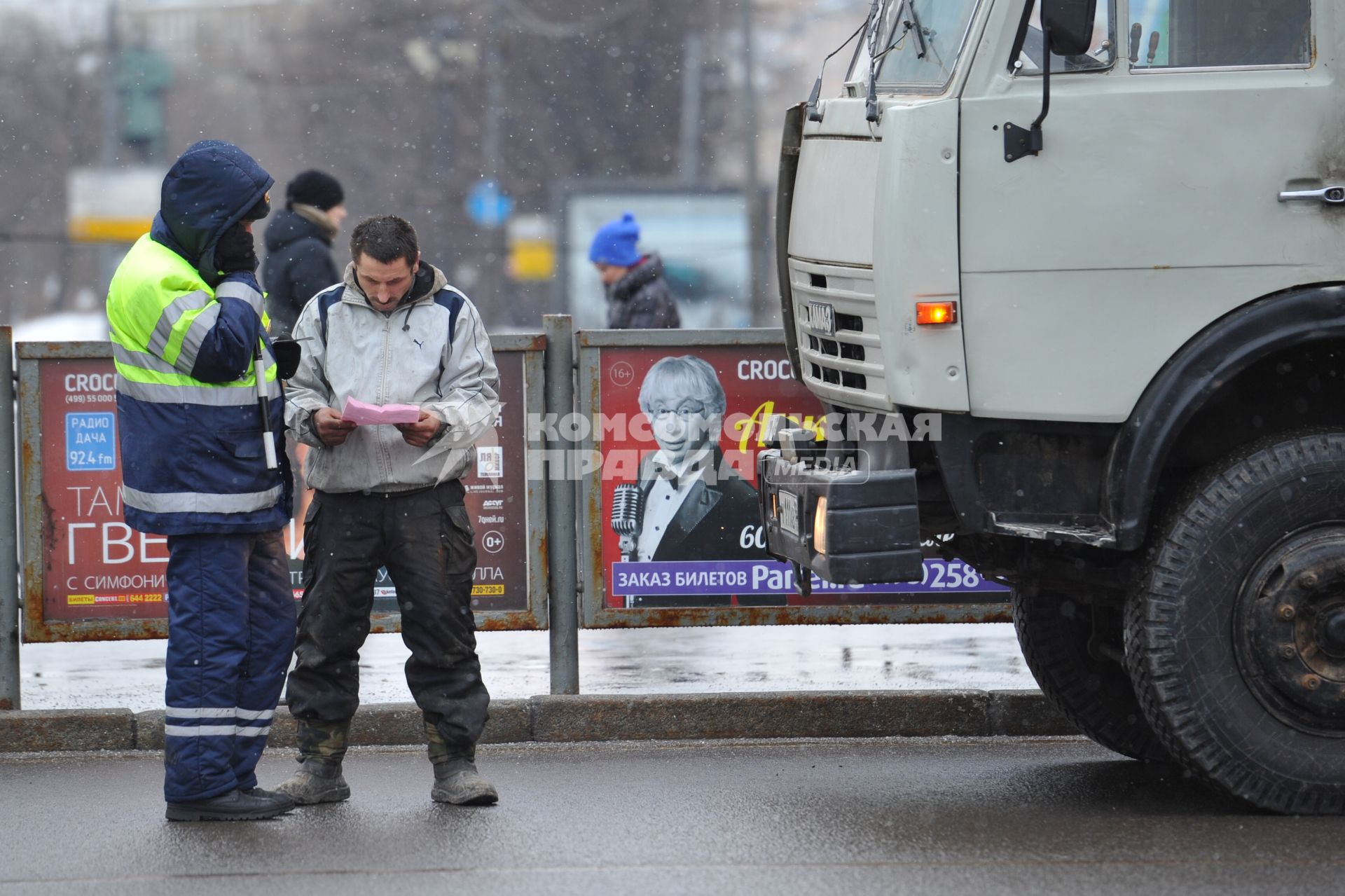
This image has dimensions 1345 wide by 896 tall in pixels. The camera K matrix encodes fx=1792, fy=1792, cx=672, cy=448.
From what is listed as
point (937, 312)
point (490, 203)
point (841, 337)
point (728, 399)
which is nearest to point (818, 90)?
point (841, 337)

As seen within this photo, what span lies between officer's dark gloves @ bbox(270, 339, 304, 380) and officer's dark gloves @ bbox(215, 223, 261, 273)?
268 mm

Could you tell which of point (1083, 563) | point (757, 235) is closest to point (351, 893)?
point (1083, 563)

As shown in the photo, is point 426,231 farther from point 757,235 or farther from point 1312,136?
point 1312,136

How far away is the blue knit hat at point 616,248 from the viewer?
986cm

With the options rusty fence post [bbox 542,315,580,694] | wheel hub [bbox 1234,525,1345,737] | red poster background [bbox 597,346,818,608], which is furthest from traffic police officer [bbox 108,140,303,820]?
wheel hub [bbox 1234,525,1345,737]

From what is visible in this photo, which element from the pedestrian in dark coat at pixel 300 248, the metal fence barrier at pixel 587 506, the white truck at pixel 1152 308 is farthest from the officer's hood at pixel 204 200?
the pedestrian in dark coat at pixel 300 248

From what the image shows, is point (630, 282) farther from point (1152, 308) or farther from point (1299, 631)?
point (1299, 631)

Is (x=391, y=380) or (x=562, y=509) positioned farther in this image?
(x=562, y=509)

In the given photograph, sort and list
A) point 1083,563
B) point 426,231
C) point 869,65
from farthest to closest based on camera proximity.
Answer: point 426,231
point 869,65
point 1083,563

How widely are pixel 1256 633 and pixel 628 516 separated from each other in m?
2.60

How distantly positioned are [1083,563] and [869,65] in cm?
178

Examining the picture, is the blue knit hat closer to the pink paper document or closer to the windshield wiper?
the windshield wiper

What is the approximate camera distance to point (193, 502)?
5.43 metres

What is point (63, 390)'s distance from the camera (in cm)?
697
